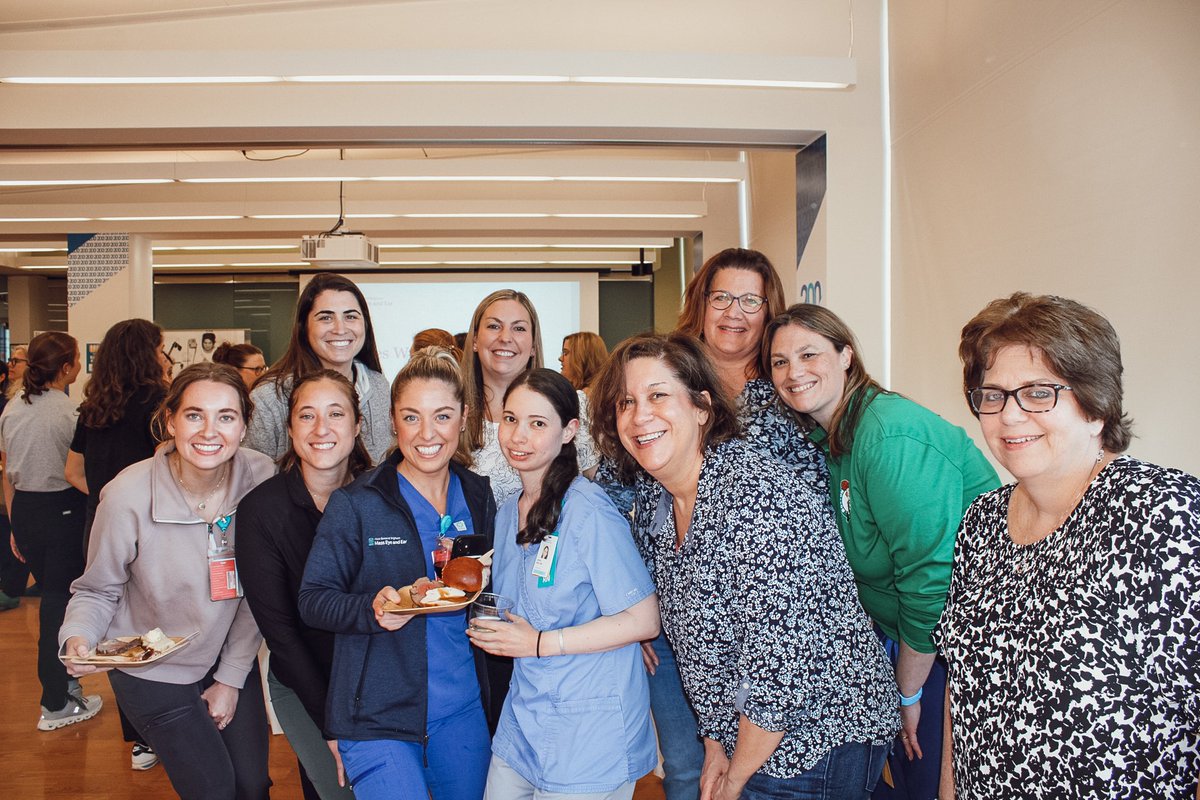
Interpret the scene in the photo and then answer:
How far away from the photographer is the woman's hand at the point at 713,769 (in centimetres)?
180

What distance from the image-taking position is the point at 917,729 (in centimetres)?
201

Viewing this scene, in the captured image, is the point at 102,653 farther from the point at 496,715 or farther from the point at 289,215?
the point at 289,215

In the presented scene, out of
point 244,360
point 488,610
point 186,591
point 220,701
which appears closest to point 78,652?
point 186,591

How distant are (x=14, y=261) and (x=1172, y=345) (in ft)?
52.7

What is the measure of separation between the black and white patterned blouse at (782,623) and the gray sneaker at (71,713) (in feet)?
12.5

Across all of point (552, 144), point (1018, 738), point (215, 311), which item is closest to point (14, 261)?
point (215, 311)

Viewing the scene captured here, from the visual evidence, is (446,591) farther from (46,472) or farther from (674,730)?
(46,472)

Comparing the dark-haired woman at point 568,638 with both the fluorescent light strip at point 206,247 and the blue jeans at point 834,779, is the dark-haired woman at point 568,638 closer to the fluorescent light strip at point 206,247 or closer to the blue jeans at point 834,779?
the blue jeans at point 834,779

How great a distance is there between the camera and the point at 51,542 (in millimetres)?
4340

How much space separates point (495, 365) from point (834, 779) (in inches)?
69.6

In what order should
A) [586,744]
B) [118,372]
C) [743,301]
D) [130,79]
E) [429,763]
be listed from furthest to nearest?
[130,79], [118,372], [743,301], [429,763], [586,744]

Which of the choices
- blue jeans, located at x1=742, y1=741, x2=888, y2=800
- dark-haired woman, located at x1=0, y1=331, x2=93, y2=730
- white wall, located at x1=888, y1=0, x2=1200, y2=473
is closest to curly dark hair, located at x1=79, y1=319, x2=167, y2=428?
dark-haired woman, located at x1=0, y1=331, x2=93, y2=730

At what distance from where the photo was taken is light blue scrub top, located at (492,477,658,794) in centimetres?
184

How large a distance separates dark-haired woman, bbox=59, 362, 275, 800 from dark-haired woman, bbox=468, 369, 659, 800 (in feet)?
3.01
